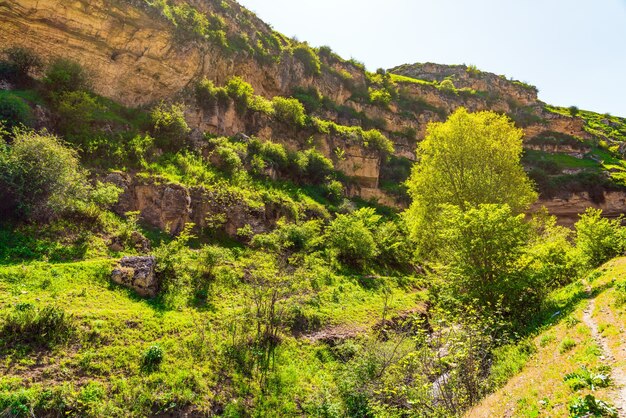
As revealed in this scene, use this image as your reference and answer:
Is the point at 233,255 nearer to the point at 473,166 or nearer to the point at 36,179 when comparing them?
the point at 36,179

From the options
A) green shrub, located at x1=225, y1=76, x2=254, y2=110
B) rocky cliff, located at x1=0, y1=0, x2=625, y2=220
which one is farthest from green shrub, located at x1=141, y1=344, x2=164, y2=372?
green shrub, located at x1=225, y1=76, x2=254, y2=110

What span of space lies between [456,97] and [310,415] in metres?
69.6

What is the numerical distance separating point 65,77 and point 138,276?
17.4 meters

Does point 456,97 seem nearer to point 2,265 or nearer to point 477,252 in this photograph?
point 477,252

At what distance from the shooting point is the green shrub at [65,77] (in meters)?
23.2

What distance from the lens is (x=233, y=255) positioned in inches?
839

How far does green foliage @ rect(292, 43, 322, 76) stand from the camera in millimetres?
50494

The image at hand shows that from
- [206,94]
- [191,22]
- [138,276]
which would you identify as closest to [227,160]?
[206,94]

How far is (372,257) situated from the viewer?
93.4 ft

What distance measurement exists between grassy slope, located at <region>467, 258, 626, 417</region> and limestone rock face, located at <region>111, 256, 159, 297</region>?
12.9 m

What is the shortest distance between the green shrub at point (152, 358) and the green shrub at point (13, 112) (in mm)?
15341

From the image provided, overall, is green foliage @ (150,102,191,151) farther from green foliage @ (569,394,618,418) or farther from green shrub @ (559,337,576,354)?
green foliage @ (569,394,618,418)

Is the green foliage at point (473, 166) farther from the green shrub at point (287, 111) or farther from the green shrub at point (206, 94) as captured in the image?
the green shrub at point (287, 111)

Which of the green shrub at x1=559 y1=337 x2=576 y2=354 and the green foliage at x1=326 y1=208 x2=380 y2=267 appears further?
the green foliage at x1=326 y1=208 x2=380 y2=267
